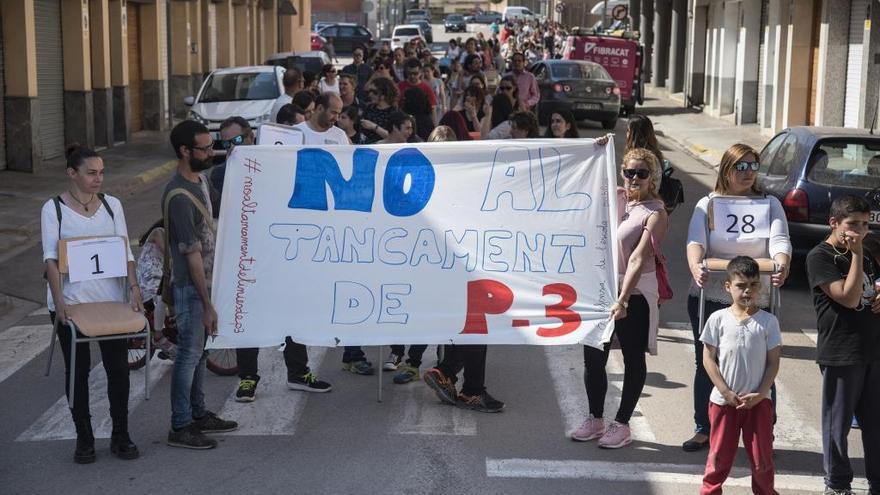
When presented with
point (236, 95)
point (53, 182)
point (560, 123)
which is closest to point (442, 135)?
point (560, 123)

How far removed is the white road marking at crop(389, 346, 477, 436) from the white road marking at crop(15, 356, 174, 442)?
1.62 metres

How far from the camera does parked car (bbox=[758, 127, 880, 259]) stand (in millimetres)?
11797

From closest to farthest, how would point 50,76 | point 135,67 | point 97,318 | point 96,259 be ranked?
point 97,318 < point 96,259 < point 50,76 < point 135,67

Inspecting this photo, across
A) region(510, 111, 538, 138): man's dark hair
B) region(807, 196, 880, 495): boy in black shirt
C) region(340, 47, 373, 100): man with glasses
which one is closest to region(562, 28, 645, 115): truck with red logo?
region(340, 47, 373, 100): man with glasses

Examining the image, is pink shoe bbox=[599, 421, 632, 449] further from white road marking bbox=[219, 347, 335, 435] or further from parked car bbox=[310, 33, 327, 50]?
parked car bbox=[310, 33, 327, 50]

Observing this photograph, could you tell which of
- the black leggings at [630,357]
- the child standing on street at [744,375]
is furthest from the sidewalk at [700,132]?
the child standing on street at [744,375]

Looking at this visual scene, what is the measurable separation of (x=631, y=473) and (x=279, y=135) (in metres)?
3.91

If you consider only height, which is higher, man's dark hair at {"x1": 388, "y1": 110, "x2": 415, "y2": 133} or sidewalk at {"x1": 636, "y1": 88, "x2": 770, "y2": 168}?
man's dark hair at {"x1": 388, "y1": 110, "x2": 415, "y2": 133}

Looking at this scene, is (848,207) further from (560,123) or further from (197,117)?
(197,117)

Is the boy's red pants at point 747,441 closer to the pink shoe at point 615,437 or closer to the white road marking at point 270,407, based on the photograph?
the pink shoe at point 615,437

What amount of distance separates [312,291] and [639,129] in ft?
7.57

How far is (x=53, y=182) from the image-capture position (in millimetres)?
19234

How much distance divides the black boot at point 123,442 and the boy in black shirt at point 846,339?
3672mm

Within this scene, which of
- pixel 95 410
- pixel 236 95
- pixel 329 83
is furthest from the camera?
pixel 236 95
